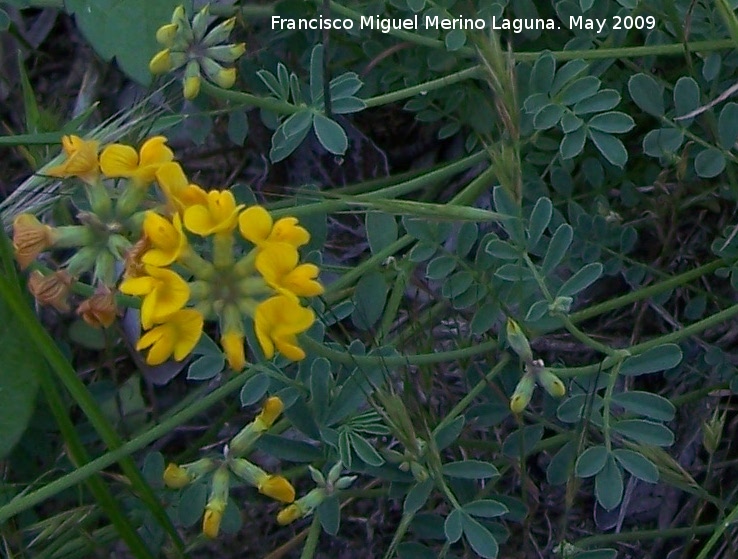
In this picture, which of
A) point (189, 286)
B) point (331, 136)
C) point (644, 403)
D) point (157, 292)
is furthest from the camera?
point (331, 136)

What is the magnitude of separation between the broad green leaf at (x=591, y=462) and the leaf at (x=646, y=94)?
0.76 meters

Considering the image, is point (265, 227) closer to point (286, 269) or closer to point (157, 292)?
point (286, 269)

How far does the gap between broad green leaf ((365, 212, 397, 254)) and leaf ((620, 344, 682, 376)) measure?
539 millimetres

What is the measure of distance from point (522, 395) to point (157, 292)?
63 centimetres

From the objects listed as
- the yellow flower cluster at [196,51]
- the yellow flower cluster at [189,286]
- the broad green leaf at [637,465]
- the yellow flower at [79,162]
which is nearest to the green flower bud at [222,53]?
the yellow flower cluster at [196,51]

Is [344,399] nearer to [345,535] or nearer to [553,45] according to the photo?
[345,535]

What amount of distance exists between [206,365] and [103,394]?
0.77m

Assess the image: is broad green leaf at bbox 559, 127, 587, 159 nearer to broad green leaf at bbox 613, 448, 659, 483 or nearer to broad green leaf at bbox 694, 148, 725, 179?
broad green leaf at bbox 694, 148, 725, 179

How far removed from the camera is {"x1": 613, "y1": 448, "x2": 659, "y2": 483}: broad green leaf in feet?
5.62

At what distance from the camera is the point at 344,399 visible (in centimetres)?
174

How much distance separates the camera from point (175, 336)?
4.45 feet

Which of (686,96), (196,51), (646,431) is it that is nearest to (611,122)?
(686,96)

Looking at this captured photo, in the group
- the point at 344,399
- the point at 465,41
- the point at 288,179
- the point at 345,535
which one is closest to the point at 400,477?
the point at 344,399

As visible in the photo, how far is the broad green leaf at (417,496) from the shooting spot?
5.77ft
